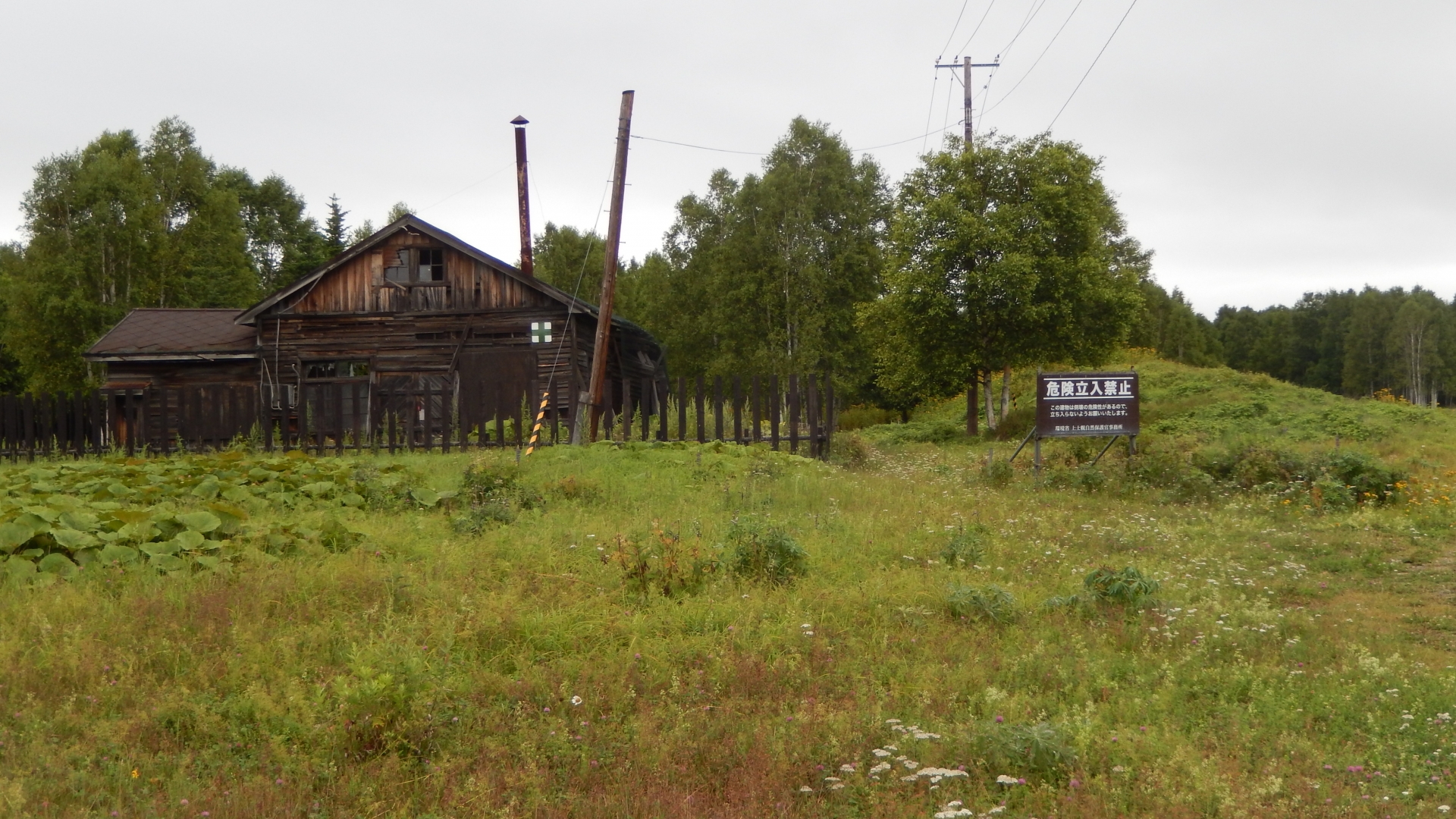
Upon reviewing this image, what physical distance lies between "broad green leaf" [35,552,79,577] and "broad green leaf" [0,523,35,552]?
0.24 meters

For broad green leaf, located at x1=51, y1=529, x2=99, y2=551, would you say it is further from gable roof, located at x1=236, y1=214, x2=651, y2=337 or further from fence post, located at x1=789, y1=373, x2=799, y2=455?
gable roof, located at x1=236, y1=214, x2=651, y2=337

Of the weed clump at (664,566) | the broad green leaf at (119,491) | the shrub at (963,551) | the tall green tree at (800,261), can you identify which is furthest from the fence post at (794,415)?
the tall green tree at (800,261)

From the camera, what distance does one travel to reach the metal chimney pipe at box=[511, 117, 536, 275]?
1125 inches

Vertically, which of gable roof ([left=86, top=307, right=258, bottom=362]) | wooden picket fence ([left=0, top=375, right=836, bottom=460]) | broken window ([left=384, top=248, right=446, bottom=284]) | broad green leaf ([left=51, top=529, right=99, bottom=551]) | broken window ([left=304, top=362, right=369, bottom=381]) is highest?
broken window ([left=384, top=248, right=446, bottom=284])

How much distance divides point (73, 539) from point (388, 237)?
19.9 metres

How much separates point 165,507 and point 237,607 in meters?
3.34

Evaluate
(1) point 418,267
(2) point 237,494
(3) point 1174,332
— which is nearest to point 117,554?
(2) point 237,494

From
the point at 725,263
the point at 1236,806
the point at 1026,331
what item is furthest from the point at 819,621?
the point at 725,263

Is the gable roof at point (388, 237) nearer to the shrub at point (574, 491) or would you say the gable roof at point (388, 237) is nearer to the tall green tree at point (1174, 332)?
the shrub at point (574, 491)

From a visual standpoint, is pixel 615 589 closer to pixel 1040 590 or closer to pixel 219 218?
pixel 1040 590

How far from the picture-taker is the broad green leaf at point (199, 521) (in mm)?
8727

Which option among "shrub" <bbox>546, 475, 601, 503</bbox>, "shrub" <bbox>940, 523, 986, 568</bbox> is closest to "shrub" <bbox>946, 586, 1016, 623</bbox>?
"shrub" <bbox>940, 523, 986, 568</bbox>

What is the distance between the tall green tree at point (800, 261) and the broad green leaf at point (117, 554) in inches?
1300

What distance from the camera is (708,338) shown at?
157 ft
